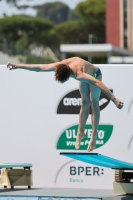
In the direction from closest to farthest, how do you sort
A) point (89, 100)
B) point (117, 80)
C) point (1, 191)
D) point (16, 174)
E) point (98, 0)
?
point (89, 100) < point (1, 191) < point (16, 174) < point (117, 80) < point (98, 0)

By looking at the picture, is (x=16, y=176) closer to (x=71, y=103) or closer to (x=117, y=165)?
(x=71, y=103)

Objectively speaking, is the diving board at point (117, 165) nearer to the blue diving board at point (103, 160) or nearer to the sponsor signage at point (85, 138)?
the blue diving board at point (103, 160)

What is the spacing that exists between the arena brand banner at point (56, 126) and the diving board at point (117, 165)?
161cm

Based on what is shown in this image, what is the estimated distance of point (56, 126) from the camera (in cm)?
1270

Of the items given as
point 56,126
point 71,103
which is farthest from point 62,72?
point 56,126

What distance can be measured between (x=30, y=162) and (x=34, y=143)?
37cm

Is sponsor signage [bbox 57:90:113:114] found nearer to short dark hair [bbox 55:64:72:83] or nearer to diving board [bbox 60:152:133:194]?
diving board [bbox 60:152:133:194]

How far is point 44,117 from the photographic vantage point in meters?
12.8

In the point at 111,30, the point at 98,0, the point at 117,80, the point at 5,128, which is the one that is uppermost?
the point at 98,0

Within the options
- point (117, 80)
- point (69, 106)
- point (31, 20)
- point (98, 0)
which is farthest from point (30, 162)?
point (98, 0)

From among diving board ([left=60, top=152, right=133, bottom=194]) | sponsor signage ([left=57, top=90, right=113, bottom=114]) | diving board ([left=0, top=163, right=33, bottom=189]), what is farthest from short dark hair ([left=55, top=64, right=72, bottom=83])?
sponsor signage ([left=57, top=90, right=113, bottom=114])

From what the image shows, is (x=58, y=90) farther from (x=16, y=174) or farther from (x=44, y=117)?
(x=16, y=174)

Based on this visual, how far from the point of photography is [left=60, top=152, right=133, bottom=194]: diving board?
10.1 metres

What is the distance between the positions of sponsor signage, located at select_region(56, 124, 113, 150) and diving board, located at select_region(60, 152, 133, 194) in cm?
171
